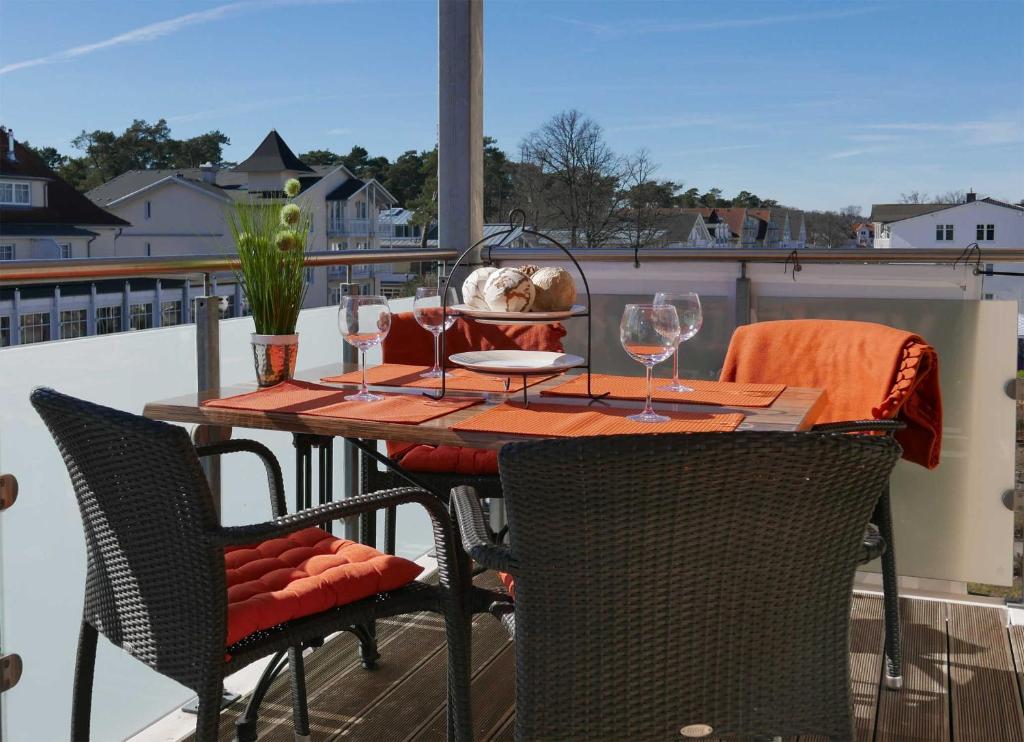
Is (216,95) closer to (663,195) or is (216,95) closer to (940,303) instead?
(663,195)

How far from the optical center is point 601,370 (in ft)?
11.9

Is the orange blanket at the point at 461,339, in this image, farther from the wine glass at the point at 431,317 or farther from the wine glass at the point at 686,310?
the wine glass at the point at 686,310

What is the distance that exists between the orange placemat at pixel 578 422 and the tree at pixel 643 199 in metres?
2.37

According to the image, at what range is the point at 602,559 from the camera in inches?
51.6

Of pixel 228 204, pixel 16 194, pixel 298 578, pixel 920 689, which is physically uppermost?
pixel 16 194

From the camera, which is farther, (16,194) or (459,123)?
(16,194)

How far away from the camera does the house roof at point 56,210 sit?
13.7m

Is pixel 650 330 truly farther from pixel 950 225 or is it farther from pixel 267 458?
pixel 950 225

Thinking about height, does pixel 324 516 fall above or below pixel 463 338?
below

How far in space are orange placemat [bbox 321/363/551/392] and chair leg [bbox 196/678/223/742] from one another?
34.0 inches

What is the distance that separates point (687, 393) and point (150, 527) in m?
1.08

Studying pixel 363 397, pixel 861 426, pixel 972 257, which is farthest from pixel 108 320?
pixel 972 257

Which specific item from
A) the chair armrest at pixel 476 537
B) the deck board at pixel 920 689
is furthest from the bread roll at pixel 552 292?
the deck board at pixel 920 689

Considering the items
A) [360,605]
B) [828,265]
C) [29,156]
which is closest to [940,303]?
[828,265]
